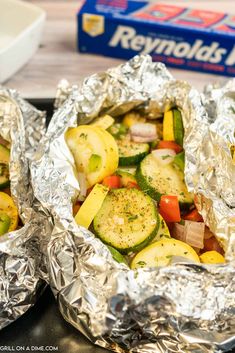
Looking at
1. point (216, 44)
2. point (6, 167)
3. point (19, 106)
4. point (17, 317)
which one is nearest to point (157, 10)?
point (216, 44)

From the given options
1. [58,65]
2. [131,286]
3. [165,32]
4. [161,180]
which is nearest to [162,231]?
[161,180]

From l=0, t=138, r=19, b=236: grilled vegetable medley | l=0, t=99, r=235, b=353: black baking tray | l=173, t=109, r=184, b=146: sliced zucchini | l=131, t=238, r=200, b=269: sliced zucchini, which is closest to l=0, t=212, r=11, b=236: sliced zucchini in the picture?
l=0, t=138, r=19, b=236: grilled vegetable medley

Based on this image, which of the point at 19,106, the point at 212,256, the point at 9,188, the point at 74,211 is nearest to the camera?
the point at 212,256

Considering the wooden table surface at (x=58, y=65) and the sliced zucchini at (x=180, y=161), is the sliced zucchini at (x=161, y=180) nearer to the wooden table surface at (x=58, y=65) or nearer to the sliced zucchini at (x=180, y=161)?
the sliced zucchini at (x=180, y=161)

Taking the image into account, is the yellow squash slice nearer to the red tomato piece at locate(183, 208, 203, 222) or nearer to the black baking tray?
the red tomato piece at locate(183, 208, 203, 222)

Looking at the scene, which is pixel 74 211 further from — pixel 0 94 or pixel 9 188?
pixel 0 94

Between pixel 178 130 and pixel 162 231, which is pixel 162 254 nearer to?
pixel 162 231

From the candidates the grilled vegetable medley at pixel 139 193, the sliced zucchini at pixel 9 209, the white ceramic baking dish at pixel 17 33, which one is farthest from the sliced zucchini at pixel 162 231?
the white ceramic baking dish at pixel 17 33
